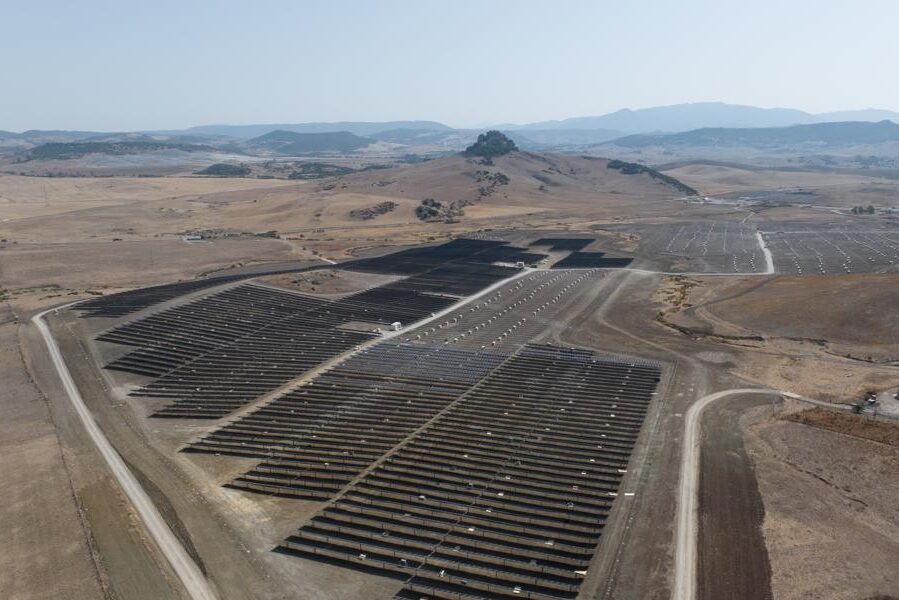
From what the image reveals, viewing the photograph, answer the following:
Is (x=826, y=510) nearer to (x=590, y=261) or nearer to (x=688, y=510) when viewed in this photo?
(x=688, y=510)

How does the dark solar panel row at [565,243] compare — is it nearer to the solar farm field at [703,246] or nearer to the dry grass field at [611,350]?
the dry grass field at [611,350]

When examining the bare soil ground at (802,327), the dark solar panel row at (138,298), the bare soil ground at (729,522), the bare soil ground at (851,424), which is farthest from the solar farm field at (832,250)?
the dark solar panel row at (138,298)

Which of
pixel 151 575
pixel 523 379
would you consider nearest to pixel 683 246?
pixel 523 379

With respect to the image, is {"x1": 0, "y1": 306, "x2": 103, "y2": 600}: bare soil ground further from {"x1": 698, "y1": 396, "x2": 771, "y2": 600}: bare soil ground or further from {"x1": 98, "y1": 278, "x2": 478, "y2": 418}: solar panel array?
{"x1": 698, "y1": 396, "x2": 771, "y2": 600}: bare soil ground

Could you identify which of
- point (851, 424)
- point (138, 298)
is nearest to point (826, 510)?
point (851, 424)

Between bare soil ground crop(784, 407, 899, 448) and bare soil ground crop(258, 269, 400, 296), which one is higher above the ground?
bare soil ground crop(258, 269, 400, 296)

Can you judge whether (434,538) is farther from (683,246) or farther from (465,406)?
(683,246)

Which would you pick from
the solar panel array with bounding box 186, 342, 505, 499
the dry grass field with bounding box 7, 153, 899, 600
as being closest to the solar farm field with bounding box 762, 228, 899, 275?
the dry grass field with bounding box 7, 153, 899, 600
